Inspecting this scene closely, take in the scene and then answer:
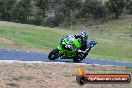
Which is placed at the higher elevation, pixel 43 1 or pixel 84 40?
pixel 84 40

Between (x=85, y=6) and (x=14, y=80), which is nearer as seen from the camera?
(x=14, y=80)

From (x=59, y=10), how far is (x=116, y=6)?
559 inches

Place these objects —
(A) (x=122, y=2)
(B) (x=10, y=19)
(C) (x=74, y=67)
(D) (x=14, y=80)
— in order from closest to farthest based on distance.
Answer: (D) (x=14, y=80)
(C) (x=74, y=67)
(B) (x=10, y=19)
(A) (x=122, y=2)

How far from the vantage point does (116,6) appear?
93.4 metres

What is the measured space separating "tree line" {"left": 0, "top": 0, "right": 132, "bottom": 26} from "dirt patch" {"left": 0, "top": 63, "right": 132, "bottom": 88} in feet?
209

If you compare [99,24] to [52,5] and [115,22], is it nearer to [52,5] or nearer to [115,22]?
[115,22]

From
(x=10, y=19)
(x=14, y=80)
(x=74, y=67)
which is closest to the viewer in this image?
(x=14, y=80)

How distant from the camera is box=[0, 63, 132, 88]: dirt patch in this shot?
12.4 metres

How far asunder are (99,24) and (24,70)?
76.9m

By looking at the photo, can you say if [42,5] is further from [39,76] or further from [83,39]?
[39,76]

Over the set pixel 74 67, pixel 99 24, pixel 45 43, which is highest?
pixel 74 67

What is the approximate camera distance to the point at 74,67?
54.6 ft

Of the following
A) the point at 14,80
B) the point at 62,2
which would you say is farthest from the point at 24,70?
the point at 62,2

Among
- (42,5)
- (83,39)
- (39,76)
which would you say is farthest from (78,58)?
(42,5)
